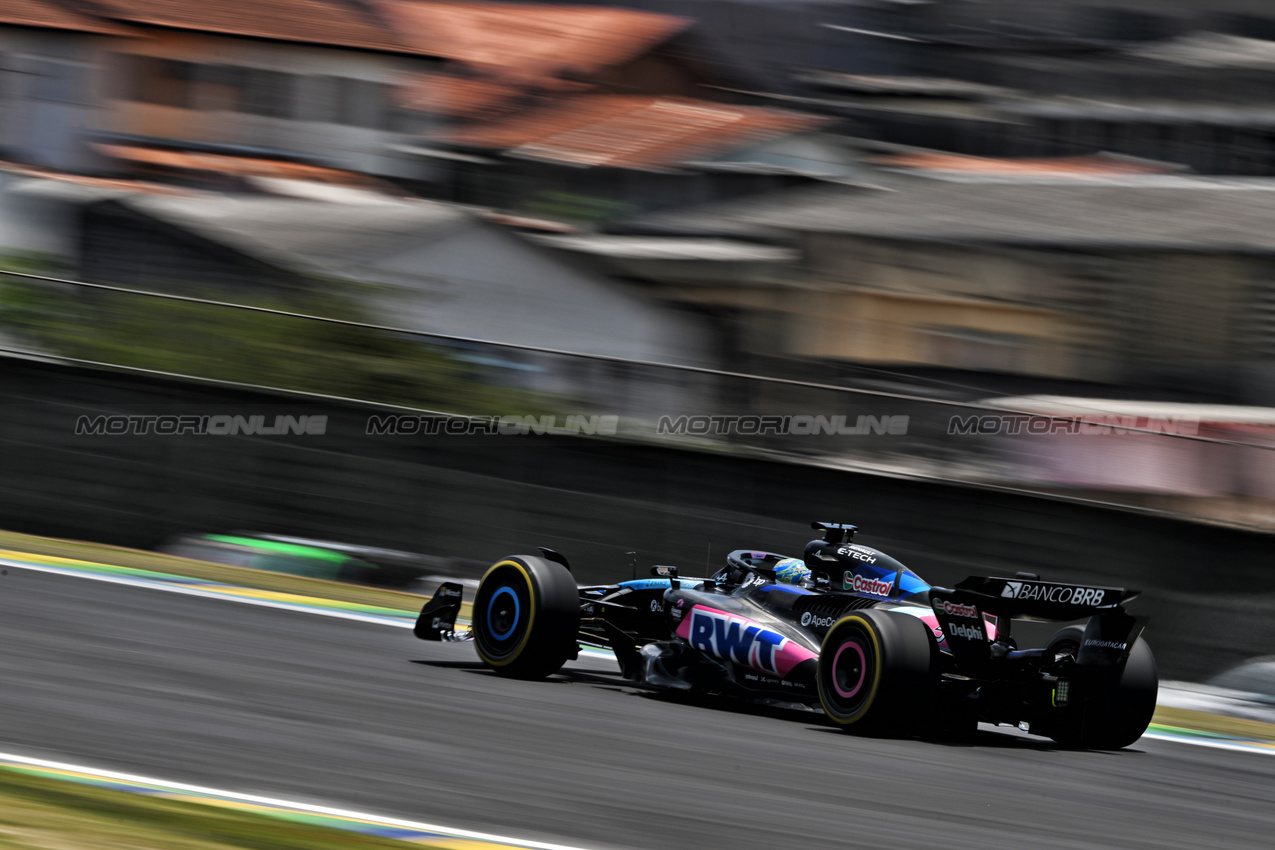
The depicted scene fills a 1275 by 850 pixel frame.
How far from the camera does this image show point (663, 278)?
34094 millimetres

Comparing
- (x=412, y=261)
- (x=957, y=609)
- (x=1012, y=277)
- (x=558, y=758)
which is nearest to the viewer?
(x=558, y=758)

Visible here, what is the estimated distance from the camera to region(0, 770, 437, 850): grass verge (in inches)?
180

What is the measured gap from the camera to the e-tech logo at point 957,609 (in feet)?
25.7

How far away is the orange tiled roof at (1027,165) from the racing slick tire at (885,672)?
31.8 meters

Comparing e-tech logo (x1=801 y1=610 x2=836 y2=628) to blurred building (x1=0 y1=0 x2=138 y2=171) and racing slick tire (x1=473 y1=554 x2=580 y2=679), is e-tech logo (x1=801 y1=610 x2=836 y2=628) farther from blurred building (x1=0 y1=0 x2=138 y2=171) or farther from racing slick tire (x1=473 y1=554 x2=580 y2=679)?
blurred building (x1=0 y1=0 x2=138 y2=171)

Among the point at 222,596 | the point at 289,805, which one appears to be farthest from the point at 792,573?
the point at 222,596

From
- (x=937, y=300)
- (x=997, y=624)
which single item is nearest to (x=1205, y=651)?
(x=997, y=624)

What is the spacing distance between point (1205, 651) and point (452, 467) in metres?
7.61

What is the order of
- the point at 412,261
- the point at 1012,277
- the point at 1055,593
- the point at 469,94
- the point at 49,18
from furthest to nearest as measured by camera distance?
the point at 469,94 < the point at 49,18 < the point at 412,261 < the point at 1012,277 < the point at 1055,593

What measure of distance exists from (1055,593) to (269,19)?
3307 cm

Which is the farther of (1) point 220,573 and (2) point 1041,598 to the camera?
(1) point 220,573

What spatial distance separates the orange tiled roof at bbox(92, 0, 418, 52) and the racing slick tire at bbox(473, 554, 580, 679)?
1177 inches

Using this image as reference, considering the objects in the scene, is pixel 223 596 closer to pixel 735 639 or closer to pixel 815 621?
pixel 735 639

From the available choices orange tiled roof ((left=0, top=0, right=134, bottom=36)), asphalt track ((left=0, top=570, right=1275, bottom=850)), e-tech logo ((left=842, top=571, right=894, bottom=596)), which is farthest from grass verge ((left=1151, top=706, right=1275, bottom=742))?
orange tiled roof ((left=0, top=0, right=134, bottom=36))
